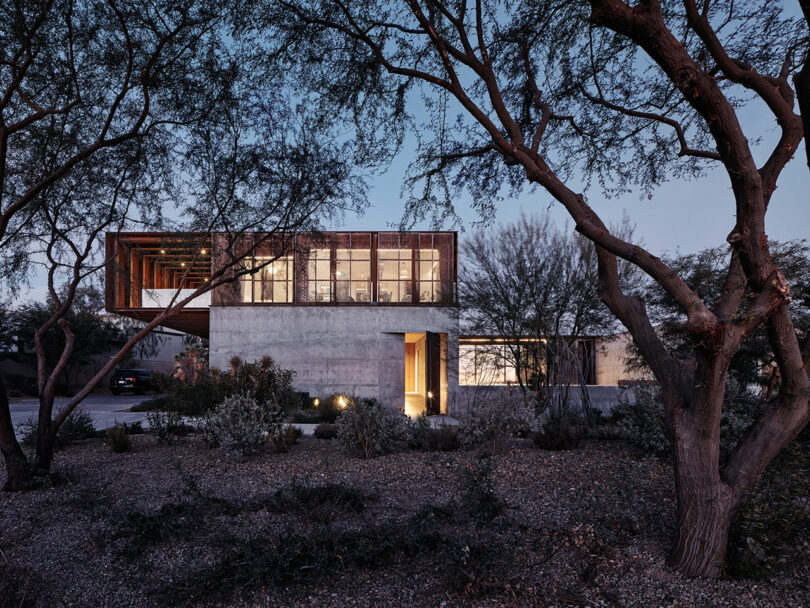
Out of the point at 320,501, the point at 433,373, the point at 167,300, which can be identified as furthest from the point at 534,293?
the point at 167,300

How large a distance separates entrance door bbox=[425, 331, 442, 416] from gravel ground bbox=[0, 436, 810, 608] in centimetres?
855

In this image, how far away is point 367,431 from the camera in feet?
22.0

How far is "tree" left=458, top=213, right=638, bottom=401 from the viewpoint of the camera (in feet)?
39.9

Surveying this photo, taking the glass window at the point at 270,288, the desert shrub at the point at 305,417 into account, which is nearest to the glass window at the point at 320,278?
the glass window at the point at 270,288

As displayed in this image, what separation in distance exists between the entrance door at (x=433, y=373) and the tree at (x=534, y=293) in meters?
2.16

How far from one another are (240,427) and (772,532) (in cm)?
593

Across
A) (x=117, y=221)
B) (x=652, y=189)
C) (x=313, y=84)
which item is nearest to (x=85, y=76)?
(x=117, y=221)

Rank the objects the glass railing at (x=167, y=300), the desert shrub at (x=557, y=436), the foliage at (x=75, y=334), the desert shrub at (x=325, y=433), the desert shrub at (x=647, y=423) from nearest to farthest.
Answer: the desert shrub at (x=647, y=423) → the desert shrub at (x=557, y=436) → the desert shrub at (x=325, y=433) → the glass railing at (x=167, y=300) → the foliage at (x=75, y=334)

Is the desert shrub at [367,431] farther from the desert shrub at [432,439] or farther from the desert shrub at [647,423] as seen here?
the desert shrub at [647,423]

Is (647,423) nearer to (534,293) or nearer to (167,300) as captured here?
(534,293)

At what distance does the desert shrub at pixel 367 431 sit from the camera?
674 cm

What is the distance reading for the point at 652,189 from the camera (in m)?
5.96

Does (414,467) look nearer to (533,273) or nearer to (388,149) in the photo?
(388,149)

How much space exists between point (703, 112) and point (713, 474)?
236 centimetres
